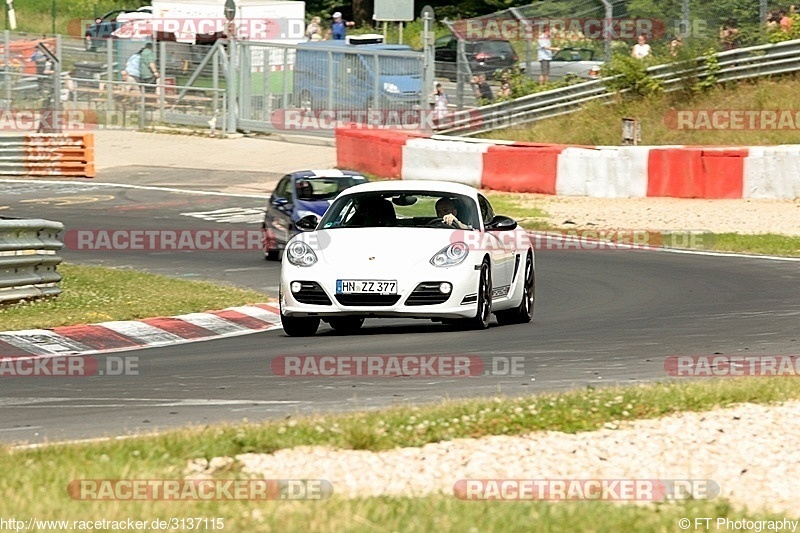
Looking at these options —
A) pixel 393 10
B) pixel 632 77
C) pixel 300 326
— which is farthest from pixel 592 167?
pixel 300 326

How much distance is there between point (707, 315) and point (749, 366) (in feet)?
11.8

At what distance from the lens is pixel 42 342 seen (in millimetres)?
12578

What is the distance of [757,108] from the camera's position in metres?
29.8

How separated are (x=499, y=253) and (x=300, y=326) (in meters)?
1.83

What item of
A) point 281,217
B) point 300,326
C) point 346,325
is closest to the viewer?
point 300,326

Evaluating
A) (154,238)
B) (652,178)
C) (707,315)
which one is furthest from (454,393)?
(652,178)

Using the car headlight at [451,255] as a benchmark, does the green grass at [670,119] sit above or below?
above

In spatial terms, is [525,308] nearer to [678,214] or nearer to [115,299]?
[115,299]

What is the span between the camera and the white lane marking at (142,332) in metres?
13.2

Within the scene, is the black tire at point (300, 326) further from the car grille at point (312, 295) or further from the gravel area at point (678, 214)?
the gravel area at point (678, 214)

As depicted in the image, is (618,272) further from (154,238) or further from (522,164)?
(522,164)

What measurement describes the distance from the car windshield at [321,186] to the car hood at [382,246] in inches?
324

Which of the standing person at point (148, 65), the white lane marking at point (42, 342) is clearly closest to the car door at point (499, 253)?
the white lane marking at point (42, 342)

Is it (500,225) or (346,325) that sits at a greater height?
(500,225)
